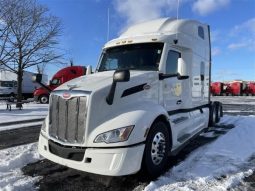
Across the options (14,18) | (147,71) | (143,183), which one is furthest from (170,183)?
(14,18)

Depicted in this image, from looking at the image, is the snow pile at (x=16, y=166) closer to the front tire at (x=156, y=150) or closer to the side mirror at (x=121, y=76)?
the front tire at (x=156, y=150)

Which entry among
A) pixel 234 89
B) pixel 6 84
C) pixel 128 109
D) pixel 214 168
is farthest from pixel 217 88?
pixel 128 109

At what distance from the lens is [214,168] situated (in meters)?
6.21

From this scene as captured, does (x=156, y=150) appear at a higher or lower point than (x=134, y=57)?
lower

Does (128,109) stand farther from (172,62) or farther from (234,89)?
(234,89)

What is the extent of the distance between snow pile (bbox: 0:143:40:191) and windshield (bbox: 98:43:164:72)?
8.00 feet

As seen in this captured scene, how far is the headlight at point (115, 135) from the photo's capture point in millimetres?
5105

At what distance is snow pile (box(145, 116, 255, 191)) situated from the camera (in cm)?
526

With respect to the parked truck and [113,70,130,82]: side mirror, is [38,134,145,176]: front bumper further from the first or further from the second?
the parked truck

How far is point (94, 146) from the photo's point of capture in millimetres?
5156

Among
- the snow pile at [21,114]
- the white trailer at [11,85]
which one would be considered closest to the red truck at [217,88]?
the white trailer at [11,85]

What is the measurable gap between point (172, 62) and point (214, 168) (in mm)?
2331

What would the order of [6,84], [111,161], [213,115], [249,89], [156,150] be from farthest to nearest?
[249,89] < [6,84] < [213,115] < [156,150] < [111,161]

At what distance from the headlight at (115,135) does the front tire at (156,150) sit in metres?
0.54
